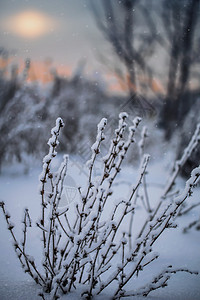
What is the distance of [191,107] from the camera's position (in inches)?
261

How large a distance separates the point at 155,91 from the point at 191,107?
3.75ft

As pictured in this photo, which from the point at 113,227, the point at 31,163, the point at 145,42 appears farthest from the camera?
the point at 145,42

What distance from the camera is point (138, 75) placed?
285 inches

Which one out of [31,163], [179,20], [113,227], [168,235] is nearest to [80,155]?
[31,163]

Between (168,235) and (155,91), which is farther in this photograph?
(155,91)

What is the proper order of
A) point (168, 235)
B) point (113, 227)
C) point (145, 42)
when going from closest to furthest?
point (113, 227)
point (168, 235)
point (145, 42)

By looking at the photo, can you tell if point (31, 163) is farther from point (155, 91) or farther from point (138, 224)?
point (155, 91)

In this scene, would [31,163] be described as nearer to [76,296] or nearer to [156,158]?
[156,158]

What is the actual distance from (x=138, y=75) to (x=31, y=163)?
406cm

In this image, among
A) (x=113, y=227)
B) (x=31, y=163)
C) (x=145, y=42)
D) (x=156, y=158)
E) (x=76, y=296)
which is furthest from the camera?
(x=145, y=42)

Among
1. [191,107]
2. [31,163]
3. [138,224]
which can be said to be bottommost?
[138,224]

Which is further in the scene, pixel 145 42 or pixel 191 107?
pixel 145 42

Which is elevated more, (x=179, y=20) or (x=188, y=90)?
(x=179, y=20)

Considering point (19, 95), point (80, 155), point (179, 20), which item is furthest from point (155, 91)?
point (19, 95)
